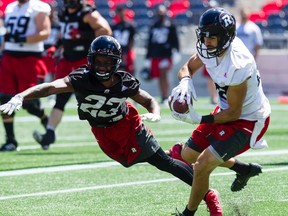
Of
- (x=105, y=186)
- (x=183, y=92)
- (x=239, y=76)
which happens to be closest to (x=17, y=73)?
(x=105, y=186)

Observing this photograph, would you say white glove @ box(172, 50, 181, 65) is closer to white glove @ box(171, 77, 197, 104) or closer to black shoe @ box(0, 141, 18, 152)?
black shoe @ box(0, 141, 18, 152)

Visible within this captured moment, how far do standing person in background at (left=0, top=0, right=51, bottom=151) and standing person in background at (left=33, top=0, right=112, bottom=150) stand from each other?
28cm

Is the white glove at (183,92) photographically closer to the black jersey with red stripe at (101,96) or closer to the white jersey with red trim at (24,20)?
the black jersey with red stripe at (101,96)

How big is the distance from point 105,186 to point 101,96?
141 cm

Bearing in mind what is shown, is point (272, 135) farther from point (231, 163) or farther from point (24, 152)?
point (231, 163)

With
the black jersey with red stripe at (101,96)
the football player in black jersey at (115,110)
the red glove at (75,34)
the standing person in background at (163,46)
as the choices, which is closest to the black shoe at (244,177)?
the football player in black jersey at (115,110)

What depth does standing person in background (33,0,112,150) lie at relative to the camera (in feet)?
34.0

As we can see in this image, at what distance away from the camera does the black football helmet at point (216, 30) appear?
5996mm

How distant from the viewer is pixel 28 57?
34.3 ft

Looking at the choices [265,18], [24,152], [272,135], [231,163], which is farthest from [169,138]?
[265,18]

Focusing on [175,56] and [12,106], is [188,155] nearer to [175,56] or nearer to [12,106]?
[12,106]

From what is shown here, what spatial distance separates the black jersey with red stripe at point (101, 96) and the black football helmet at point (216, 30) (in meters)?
0.72

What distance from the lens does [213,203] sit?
6.12 metres

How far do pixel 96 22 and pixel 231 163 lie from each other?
395 centimetres
